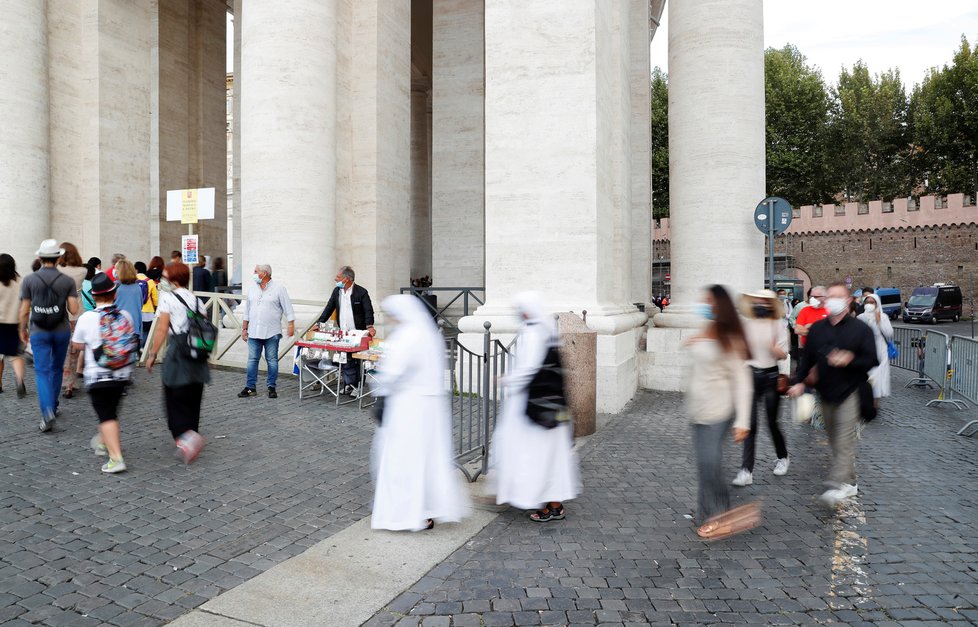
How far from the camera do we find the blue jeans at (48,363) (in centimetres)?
725

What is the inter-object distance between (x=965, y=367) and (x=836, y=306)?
6186 millimetres

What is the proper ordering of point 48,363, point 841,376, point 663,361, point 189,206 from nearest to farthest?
point 841,376 < point 48,363 < point 663,361 < point 189,206

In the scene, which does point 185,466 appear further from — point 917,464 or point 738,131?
point 738,131

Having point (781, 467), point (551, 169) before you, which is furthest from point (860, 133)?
point (781, 467)

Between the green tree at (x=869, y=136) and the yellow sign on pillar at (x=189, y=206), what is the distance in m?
47.6

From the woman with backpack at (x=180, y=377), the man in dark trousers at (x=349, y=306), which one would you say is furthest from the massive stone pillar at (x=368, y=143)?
the woman with backpack at (x=180, y=377)

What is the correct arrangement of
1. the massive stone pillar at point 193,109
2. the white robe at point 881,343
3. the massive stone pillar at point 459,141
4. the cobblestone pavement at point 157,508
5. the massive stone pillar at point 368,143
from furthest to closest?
the massive stone pillar at point 193,109
the massive stone pillar at point 459,141
the massive stone pillar at point 368,143
the white robe at point 881,343
the cobblestone pavement at point 157,508

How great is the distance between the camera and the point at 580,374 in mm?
7805

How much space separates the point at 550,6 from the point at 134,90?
12219 millimetres

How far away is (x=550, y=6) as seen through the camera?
9.36 m

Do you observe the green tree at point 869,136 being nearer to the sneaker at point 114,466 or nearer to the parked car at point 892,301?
the parked car at point 892,301

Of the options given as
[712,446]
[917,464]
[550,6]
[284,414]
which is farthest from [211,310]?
[917,464]

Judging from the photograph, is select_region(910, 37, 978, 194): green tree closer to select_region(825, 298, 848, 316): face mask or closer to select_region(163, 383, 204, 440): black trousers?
select_region(825, 298, 848, 316): face mask

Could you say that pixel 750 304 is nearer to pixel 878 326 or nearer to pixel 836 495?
pixel 836 495
